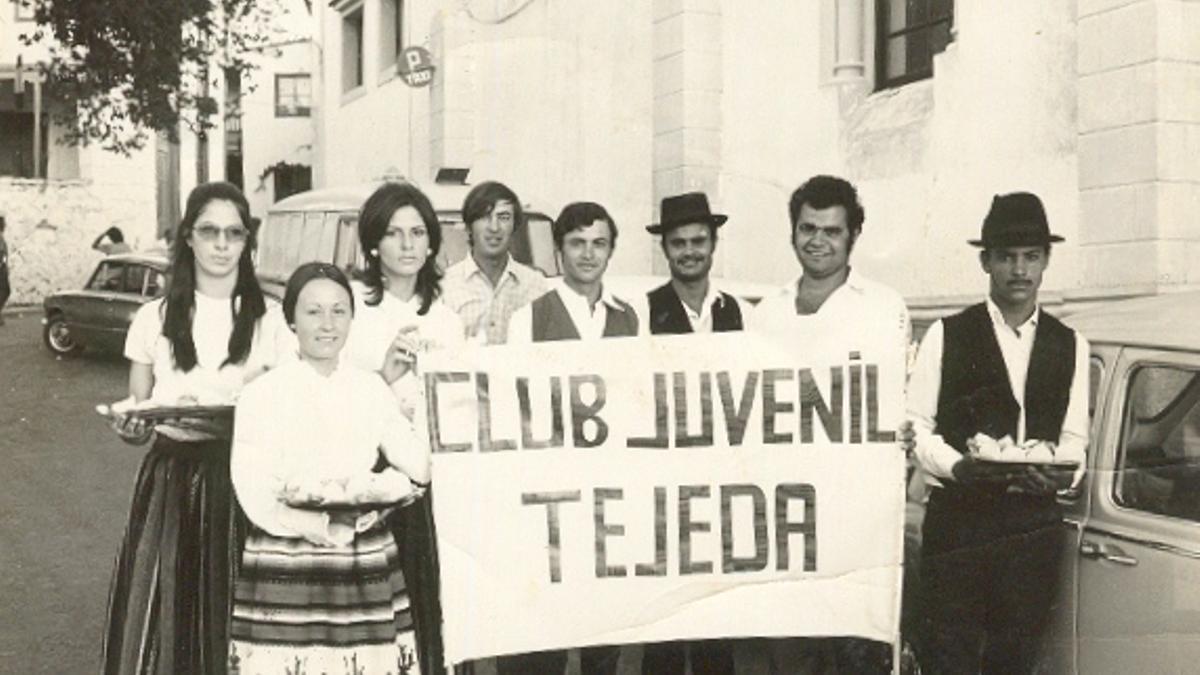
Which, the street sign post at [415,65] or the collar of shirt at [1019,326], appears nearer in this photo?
the collar of shirt at [1019,326]

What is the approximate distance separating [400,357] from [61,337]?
14.2 metres

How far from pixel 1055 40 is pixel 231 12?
30.3 feet

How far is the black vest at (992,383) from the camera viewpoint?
414 cm

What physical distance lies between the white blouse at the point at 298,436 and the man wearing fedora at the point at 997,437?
1.65 meters

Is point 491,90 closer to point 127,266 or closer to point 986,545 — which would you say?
point 127,266

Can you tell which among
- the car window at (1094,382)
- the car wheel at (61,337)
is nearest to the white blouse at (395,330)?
the car window at (1094,382)

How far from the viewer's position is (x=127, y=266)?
1672 cm

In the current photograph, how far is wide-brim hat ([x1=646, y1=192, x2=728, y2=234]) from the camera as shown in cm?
482

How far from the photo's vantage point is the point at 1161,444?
4.03 m

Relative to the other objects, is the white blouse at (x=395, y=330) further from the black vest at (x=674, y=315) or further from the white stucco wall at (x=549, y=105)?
the white stucco wall at (x=549, y=105)

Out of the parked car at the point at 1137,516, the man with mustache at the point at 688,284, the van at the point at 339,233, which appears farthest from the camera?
the van at the point at 339,233

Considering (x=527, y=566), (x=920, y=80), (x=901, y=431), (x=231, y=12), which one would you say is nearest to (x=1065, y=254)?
(x=920, y=80)

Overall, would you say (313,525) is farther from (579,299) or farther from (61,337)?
(61,337)

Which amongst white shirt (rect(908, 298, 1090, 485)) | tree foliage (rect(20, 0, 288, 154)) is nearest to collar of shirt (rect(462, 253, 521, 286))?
white shirt (rect(908, 298, 1090, 485))
